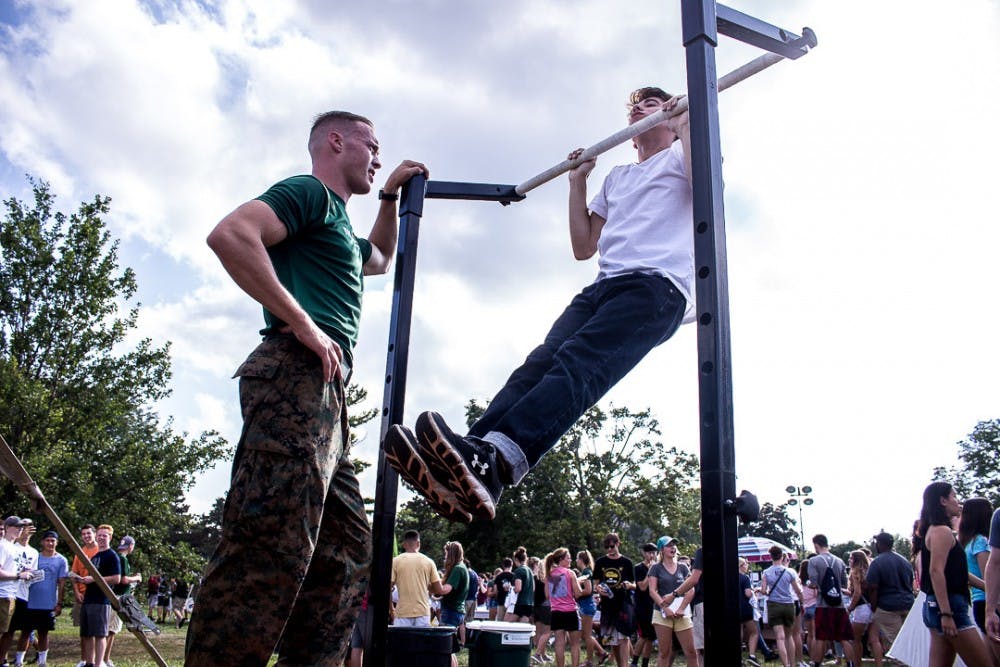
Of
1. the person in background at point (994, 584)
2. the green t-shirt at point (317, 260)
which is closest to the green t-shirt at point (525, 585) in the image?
the person in background at point (994, 584)

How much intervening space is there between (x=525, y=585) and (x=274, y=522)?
1143 centimetres

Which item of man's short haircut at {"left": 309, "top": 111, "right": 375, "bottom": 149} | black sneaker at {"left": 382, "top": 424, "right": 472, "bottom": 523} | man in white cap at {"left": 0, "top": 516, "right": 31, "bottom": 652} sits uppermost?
man's short haircut at {"left": 309, "top": 111, "right": 375, "bottom": 149}

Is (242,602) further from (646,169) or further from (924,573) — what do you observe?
(924,573)

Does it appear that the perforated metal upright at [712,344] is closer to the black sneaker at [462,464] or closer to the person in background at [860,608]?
the black sneaker at [462,464]

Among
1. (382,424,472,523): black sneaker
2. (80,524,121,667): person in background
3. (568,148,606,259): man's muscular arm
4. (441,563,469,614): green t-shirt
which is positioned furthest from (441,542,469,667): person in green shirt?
(382,424,472,523): black sneaker

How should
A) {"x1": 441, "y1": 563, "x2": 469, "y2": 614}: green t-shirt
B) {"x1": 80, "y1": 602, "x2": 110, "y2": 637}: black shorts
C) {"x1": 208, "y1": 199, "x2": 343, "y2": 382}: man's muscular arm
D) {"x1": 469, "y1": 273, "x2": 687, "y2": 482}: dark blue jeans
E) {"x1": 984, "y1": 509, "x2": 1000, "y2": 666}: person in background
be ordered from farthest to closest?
{"x1": 441, "y1": 563, "x2": 469, "y2": 614}: green t-shirt < {"x1": 80, "y1": 602, "x2": 110, "y2": 637}: black shorts < {"x1": 984, "y1": 509, "x2": 1000, "y2": 666}: person in background < {"x1": 469, "y1": 273, "x2": 687, "y2": 482}: dark blue jeans < {"x1": 208, "y1": 199, "x2": 343, "y2": 382}: man's muscular arm

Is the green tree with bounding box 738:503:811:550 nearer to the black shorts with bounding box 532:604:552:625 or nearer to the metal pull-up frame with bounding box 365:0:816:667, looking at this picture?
the black shorts with bounding box 532:604:552:625

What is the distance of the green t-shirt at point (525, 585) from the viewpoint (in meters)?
13.0

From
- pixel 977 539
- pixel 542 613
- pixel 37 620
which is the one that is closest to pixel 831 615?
pixel 542 613

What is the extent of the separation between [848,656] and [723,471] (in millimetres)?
10365

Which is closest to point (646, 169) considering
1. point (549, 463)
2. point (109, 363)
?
point (109, 363)

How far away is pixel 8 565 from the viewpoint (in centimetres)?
949

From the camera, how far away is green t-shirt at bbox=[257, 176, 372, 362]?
9.23 ft

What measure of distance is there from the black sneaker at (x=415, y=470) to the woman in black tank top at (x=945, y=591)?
4.61 metres
